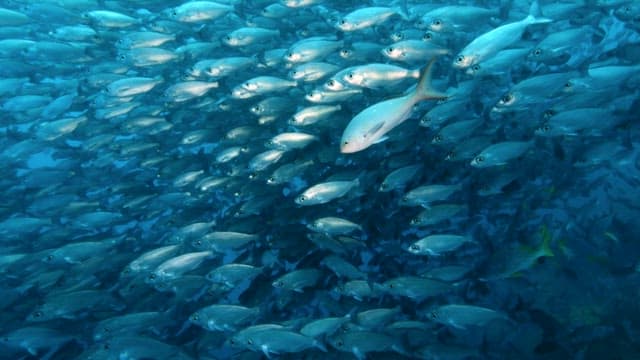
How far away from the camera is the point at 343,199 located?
22.0 ft

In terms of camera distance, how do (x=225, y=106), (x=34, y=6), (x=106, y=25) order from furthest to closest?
(x=34, y=6) → (x=106, y=25) → (x=225, y=106)

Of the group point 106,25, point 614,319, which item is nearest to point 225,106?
point 106,25

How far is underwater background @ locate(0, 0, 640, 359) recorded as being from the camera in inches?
218

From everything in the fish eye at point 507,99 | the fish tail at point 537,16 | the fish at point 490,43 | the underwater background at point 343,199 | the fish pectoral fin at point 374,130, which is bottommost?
the underwater background at point 343,199

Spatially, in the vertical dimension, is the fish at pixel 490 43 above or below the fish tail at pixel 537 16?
below

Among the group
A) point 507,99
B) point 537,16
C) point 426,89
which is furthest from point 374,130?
point 537,16

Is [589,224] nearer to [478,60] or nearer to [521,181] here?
[521,181]

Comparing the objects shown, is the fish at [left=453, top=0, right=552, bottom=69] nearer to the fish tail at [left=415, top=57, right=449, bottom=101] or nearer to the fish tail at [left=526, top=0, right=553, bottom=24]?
the fish tail at [left=526, top=0, right=553, bottom=24]

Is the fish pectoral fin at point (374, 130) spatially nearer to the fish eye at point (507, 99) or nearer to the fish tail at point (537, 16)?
the fish eye at point (507, 99)

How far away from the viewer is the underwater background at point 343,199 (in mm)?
5543

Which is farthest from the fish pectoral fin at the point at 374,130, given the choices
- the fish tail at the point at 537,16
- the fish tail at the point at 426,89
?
the fish tail at the point at 537,16

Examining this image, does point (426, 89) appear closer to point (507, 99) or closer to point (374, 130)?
point (374, 130)

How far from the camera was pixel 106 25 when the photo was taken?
329 inches

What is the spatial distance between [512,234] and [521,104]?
178 cm
